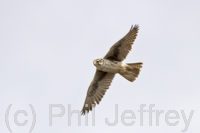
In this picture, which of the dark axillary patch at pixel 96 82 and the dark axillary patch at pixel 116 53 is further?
the dark axillary patch at pixel 96 82

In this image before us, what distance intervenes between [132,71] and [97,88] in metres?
1.80

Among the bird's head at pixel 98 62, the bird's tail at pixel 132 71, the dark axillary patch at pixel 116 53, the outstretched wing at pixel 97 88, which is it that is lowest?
the outstretched wing at pixel 97 88

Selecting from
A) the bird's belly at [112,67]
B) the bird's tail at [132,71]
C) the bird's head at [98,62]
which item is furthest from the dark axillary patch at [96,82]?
the bird's head at [98,62]

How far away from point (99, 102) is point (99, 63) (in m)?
2.06

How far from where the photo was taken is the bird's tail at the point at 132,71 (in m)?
15.0

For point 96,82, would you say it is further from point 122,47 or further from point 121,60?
point 122,47

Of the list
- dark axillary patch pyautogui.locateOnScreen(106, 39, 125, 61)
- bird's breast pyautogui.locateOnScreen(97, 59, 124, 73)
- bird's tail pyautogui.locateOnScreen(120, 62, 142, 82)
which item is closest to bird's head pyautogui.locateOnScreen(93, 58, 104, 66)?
bird's breast pyautogui.locateOnScreen(97, 59, 124, 73)

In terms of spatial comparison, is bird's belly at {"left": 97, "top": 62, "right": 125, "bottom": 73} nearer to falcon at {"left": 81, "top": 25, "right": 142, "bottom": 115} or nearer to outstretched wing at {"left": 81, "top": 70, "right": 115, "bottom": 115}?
falcon at {"left": 81, "top": 25, "right": 142, "bottom": 115}

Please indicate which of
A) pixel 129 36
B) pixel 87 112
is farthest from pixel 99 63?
pixel 87 112

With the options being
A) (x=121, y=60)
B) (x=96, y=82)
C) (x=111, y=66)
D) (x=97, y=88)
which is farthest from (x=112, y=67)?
(x=97, y=88)

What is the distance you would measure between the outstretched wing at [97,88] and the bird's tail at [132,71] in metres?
0.85

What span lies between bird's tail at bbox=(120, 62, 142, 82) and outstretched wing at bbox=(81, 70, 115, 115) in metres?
0.85

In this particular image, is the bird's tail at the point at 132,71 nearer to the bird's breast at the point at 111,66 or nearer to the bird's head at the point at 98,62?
the bird's breast at the point at 111,66

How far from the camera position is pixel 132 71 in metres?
15.1
